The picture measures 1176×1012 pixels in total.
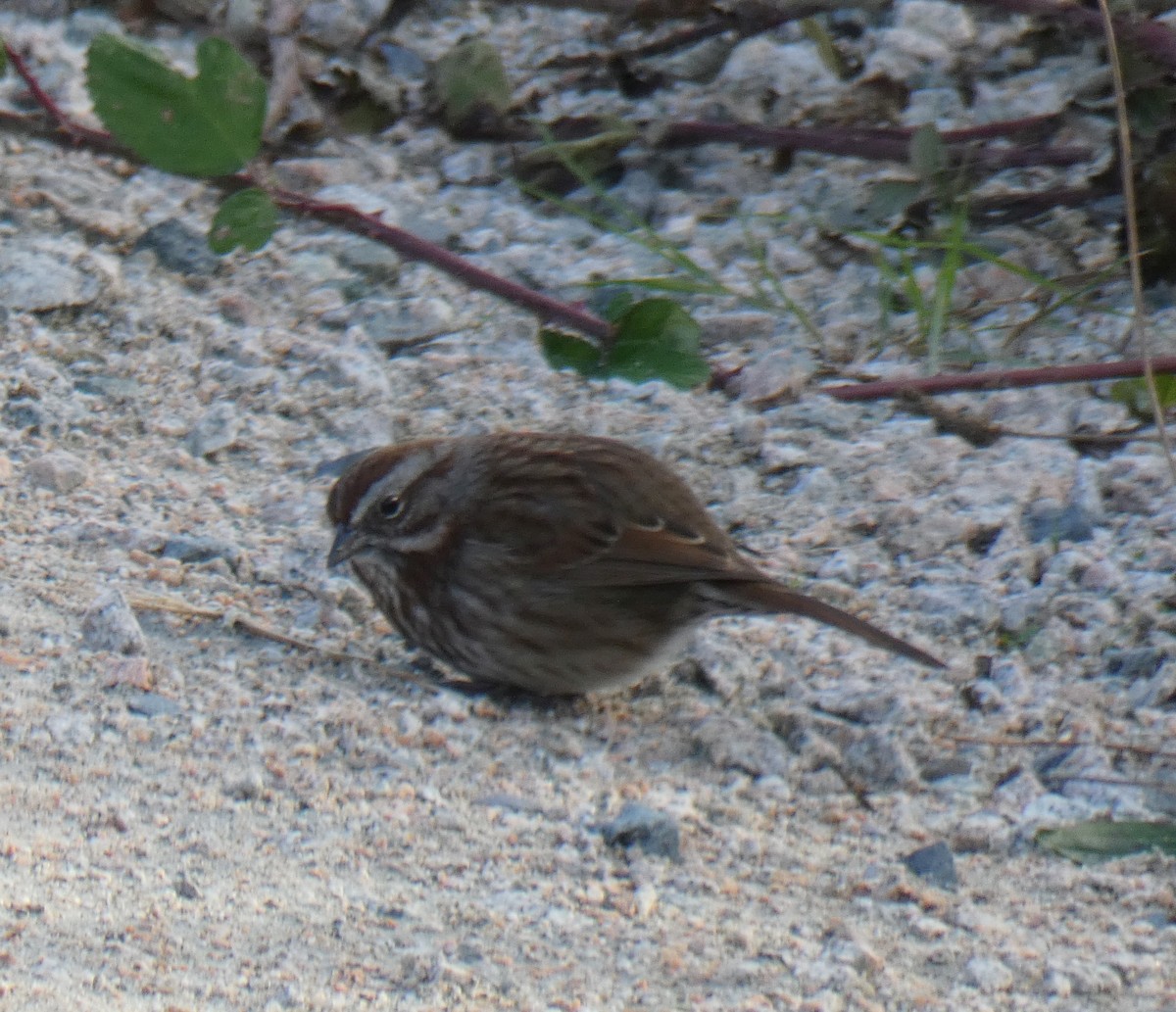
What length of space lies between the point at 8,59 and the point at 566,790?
10.8 ft

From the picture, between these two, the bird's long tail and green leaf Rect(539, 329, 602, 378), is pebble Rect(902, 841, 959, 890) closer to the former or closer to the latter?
the bird's long tail

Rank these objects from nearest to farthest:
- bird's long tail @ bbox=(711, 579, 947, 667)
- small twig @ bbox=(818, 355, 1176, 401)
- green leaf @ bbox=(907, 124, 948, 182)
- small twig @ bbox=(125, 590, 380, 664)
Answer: bird's long tail @ bbox=(711, 579, 947, 667) → small twig @ bbox=(125, 590, 380, 664) → small twig @ bbox=(818, 355, 1176, 401) → green leaf @ bbox=(907, 124, 948, 182)

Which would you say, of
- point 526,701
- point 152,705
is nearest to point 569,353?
point 526,701

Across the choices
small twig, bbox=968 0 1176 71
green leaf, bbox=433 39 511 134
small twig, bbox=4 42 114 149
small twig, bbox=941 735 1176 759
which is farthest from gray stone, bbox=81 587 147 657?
small twig, bbox=968 0 1176 71

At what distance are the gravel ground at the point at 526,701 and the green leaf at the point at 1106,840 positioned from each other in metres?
0.03

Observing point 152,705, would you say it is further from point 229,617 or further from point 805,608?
point 805,608

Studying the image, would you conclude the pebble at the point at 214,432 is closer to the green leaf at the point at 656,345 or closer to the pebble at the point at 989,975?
the green leaf at the point at 656,345

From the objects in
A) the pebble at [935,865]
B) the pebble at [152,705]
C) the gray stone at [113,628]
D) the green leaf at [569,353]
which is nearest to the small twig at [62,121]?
the green leaf at [569,353]

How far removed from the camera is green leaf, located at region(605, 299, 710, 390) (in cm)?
454

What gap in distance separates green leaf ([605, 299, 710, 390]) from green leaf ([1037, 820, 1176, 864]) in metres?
1.64

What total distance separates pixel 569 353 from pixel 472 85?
1.36 metres

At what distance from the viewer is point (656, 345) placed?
15.1 feet

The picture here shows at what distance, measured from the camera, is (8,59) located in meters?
5.60

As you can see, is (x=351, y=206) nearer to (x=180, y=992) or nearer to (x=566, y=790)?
(x=566, y=790)
